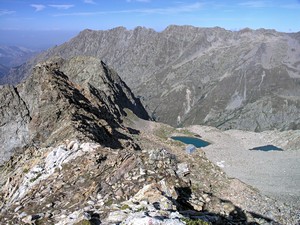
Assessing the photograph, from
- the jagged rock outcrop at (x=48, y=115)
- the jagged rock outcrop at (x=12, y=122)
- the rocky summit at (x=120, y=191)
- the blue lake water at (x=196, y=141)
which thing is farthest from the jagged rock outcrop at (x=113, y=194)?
the blue lake water at (x=196, y=141)

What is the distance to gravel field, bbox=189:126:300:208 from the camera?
72.6 m

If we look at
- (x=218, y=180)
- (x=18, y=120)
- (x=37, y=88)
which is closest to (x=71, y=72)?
(x=37, y=88)

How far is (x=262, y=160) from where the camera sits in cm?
9950

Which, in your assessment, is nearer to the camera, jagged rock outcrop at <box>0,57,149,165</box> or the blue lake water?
jagged rock outcrop at <box>0,57,149,165</box>

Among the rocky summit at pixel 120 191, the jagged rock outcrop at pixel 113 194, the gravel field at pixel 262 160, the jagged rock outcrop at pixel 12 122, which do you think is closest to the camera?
the jagged rock outcrop at pixel 113 194

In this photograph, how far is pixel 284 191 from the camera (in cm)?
6944

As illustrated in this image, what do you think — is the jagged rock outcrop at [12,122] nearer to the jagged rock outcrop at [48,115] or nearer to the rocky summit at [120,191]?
the jagged rock outcrop at [48,115]

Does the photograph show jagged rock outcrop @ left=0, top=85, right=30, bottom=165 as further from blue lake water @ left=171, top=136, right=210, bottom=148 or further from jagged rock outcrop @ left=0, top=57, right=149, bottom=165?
blue lake water @ left=171, top=136, right=210, bottom=148

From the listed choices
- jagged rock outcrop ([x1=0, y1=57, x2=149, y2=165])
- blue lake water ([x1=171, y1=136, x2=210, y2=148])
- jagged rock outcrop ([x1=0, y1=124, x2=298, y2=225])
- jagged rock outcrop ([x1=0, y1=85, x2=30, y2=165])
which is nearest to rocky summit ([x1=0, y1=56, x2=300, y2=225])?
jagged rock outcrop ([x1=0, y1=124, x2=298, y2=225])

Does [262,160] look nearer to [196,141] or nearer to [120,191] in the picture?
[196,141]

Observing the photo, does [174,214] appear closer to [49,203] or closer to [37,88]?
[49,203]

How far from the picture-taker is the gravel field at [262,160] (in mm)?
72600

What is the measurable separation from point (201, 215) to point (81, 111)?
45.1 meters

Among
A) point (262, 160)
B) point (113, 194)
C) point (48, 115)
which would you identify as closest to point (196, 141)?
point (262, 160)
